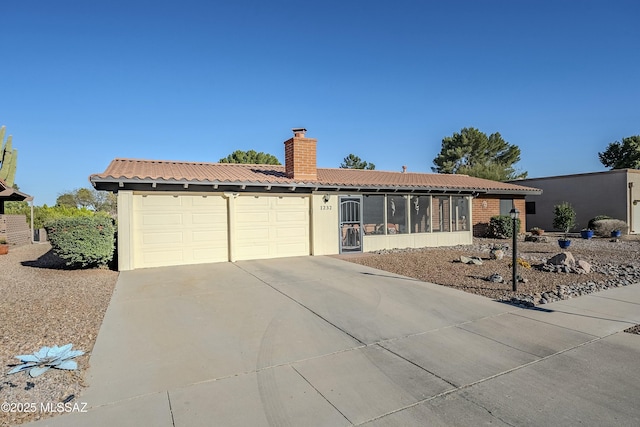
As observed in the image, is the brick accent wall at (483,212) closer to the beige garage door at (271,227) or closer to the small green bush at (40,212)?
the beige garage door at (271,227)

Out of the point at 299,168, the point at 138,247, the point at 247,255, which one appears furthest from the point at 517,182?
the point at 138,247

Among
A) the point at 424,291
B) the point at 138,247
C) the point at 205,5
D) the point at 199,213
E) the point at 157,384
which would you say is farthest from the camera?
the point at 205,5

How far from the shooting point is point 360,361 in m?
3.94

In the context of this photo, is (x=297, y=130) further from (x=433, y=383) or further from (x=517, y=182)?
(x=517, y=182)

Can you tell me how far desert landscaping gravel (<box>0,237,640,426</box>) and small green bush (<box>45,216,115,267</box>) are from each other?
1.37 ft

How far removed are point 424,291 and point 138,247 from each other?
7.50 meters

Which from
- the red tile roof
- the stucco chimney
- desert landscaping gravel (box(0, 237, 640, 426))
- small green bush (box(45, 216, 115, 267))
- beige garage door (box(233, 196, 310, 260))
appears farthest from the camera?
the stucco chimney

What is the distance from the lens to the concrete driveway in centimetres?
294

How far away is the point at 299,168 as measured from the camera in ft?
40.2

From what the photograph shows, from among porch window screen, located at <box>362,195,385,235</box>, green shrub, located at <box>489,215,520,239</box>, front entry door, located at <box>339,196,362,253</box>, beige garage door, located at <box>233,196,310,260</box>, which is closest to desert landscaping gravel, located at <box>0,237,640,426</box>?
front entry door, located at <box>339,196,362,253</box>

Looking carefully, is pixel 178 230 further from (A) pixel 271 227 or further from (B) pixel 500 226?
(B) pixel 500 226

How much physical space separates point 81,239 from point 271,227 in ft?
16.7

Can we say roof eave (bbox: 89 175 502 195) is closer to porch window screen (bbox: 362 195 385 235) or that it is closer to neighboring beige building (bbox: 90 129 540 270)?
neighboring beige building (bbox: 90 129 540 270)

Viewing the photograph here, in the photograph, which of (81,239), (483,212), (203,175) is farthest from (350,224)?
(483,212)
